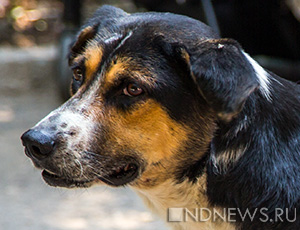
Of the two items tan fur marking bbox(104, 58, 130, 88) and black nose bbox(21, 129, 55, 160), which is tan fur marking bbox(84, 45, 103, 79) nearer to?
tan fur marking bbox(104, 58, 130, 88)

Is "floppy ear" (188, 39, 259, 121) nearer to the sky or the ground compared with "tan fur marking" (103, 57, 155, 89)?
nearer to the sky

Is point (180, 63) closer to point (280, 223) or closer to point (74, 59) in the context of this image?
point (74, 59)

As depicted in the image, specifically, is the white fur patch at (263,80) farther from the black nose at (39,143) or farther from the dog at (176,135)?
the black nose at (39,143)

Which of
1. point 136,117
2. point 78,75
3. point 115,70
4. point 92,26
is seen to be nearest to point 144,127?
point 136,117

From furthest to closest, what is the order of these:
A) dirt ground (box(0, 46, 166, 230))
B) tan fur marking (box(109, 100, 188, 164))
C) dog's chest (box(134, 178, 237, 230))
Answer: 1. dirt ground (box(0, 46, 166, 230))
2. dog's chest (box(134, 178, 237, 230))
3. tan fur marking (box(109, 100, 188, 164))

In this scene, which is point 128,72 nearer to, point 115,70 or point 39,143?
point 115,70

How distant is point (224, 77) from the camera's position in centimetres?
228

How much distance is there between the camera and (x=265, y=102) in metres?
2.57

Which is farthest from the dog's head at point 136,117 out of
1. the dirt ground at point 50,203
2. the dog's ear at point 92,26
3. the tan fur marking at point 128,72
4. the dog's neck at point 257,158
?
the dirt ground at point 50,203

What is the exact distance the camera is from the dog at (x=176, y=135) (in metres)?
2.50

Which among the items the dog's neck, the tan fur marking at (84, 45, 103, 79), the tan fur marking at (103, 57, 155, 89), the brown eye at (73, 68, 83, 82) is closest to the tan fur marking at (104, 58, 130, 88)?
the tan fur marking at (103, 57, 155, 89)

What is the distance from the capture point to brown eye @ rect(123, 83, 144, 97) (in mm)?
2553

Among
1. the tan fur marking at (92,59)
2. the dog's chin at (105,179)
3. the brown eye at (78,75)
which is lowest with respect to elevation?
the dog's chin at (105,179)

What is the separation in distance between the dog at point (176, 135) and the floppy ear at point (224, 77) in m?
0.04
